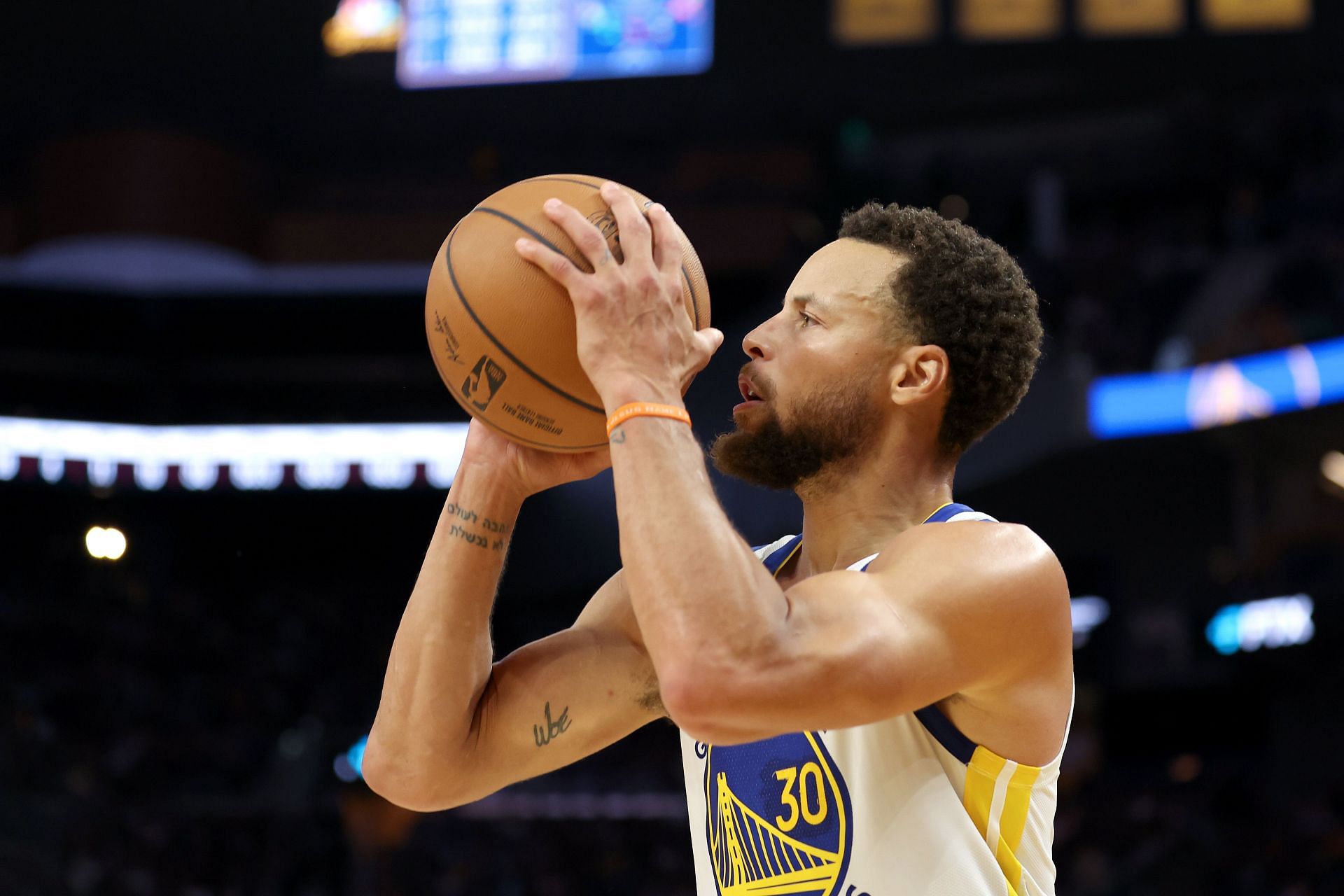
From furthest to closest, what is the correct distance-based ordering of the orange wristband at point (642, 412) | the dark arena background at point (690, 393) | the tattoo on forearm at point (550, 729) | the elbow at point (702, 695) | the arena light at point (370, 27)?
the arena light at point (370, 27) < the dark arena background at point (690, 393) < the tattoo on forearm at point (550, 729) < the orange wristband at point (642, 412) < the elbow at point (702, 695)

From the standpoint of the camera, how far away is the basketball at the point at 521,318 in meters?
2.23

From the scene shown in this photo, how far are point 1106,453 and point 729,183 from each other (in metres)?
5.17

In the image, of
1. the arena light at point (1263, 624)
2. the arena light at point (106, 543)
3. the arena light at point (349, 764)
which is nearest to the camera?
the arena light at point (349, 764)

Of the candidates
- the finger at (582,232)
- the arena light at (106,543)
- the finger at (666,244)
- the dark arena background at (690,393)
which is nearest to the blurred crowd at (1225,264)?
the dark arena background at (690,393)

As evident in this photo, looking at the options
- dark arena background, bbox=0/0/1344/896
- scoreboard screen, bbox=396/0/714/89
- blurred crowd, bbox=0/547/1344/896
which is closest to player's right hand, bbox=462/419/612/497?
blurred crowd, bbox=0/547/1344/896

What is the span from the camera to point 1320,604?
40.1ft

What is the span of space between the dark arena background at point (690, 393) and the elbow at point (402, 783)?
317 inches

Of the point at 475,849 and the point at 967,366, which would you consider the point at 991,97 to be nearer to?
the point at 475,849

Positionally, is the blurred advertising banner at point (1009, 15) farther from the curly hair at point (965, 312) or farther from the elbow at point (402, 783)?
the elbow at point (402, 783)

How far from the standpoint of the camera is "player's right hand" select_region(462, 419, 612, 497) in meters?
2.51

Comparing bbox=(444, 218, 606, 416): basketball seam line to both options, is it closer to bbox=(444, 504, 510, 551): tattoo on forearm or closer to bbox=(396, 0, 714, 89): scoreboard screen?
bbox=(444, 504, 510, 551): tattoo on forearm

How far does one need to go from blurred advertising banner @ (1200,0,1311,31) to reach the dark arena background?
33mm

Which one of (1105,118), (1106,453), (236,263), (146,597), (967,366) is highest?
(967,366)

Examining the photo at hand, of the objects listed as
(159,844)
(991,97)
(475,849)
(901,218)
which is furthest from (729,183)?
(901,218)
